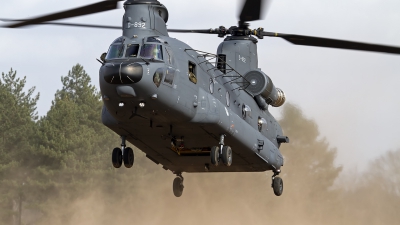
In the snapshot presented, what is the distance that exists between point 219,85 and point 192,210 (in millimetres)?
15724

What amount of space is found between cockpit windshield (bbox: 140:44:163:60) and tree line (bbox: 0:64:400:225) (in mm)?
17861

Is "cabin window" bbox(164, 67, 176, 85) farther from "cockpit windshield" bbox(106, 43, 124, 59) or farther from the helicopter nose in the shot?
"cockpit windshield" bbox(106, 43, 124, 59)

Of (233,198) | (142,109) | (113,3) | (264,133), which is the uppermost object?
(113,3)

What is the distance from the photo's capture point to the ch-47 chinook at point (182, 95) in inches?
803

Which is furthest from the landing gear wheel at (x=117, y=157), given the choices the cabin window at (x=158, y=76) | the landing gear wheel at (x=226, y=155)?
the cabin window at (x=158, y=76)

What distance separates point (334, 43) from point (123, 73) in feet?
19.8

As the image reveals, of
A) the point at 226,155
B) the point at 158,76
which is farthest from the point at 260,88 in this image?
the point at 158,76

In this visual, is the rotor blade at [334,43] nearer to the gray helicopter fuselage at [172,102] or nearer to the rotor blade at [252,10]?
the gray helicopter fuselage at [172,102]

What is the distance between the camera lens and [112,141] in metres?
53.2

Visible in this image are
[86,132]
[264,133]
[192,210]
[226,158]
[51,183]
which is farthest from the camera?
[86,132]

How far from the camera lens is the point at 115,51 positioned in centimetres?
2078

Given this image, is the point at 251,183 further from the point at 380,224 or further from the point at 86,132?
the point at 86,132

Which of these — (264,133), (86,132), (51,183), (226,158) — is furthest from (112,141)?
(226,158)

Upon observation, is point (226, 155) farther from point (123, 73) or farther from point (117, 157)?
point (123, 73)
